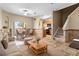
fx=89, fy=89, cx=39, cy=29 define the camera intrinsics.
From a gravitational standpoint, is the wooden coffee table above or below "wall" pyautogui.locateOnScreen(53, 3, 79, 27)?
below

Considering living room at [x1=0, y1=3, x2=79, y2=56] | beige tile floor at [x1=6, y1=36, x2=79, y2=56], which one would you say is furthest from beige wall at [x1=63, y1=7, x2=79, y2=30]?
beige tile floor at [x1=6, y1=36, x2=79, y2=56]

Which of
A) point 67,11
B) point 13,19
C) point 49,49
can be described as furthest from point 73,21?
point 13,19

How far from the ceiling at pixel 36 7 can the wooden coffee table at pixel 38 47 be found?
52 cm

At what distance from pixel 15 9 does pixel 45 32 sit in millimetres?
711

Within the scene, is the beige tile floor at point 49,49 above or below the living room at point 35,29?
below

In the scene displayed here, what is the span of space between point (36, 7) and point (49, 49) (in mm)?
825

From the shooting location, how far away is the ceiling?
1.64m

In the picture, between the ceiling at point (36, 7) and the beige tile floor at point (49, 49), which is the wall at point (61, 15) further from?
the beige tile floor at point (49, 49)

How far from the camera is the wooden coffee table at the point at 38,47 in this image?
162 cm

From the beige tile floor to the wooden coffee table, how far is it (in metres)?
0.07

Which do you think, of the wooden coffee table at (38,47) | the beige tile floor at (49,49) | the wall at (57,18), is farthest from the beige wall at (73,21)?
the wooden coffee table at (38,47)

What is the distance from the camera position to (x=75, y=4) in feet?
5.40

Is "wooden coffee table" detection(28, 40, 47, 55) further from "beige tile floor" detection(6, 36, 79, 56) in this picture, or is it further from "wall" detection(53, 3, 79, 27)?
"wall" detection(53, 3, 79, 27)

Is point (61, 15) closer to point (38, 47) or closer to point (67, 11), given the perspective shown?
point (67, 11)
